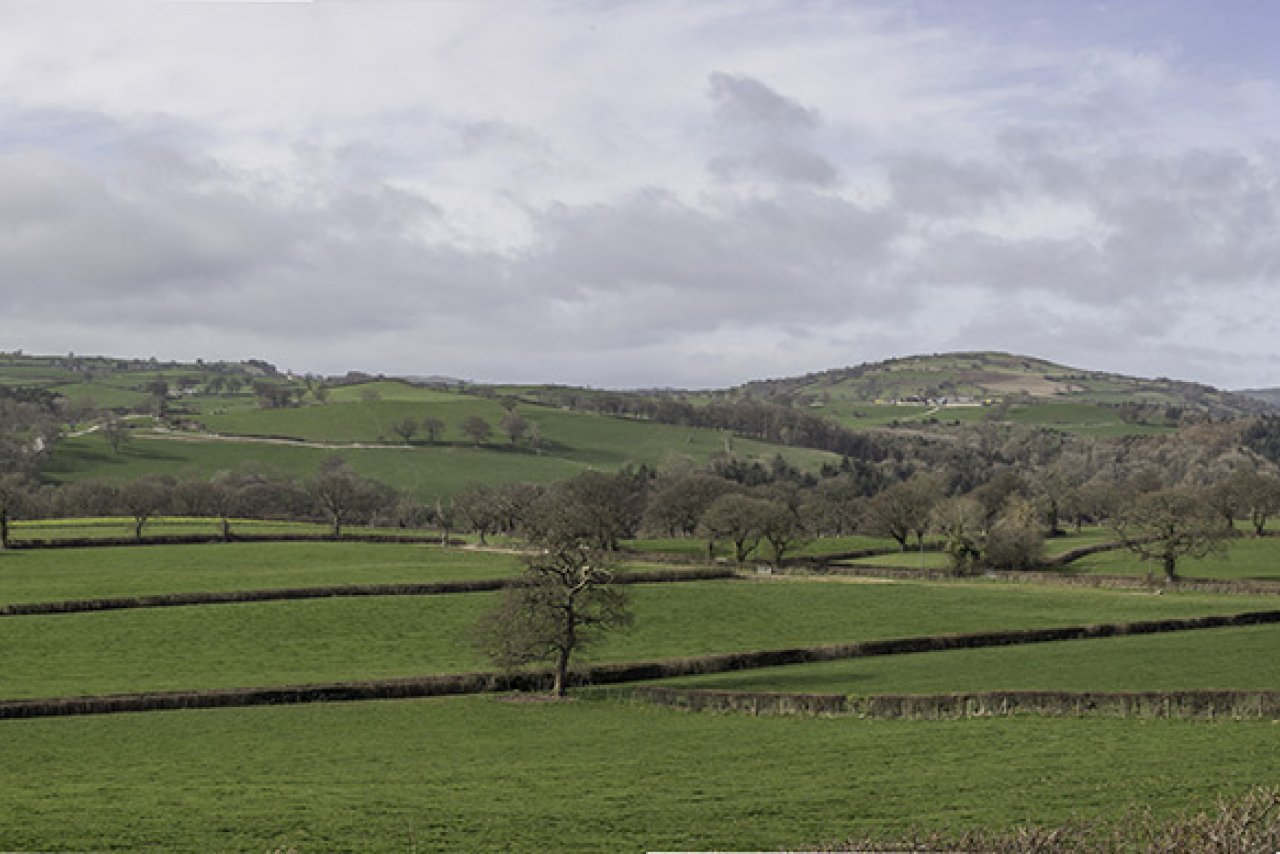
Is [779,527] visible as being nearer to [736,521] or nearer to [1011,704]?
[736,521]

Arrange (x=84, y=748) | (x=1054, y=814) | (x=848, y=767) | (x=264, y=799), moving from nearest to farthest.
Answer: (x=1054, y=814)
(x=264, y=799)
(x=848, y=767)
(x=84, y=748)

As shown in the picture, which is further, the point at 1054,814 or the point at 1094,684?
the point at 1094,684

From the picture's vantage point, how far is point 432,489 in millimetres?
168750

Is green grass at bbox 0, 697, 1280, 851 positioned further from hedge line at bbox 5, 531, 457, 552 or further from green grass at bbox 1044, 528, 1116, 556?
green grass at bbox 1044, 528, 1116, 556

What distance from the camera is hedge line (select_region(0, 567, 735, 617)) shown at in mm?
72375

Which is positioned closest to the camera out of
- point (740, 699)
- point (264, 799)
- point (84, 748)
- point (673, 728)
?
point (264, 799)

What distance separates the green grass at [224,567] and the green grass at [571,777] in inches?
1348

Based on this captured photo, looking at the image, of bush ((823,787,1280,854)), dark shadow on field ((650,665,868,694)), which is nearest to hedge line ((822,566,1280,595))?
dark shadow on field ((650,665,868,694))

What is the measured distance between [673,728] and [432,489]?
418 feet

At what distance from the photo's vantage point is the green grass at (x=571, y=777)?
93.5 ft

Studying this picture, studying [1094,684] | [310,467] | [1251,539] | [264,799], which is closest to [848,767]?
[264,799]

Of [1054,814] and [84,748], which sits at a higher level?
[1054,814]

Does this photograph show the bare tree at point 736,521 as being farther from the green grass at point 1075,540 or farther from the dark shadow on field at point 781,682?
the dark shadow on field at point 781,682

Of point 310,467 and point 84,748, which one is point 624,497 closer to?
point 310,467
